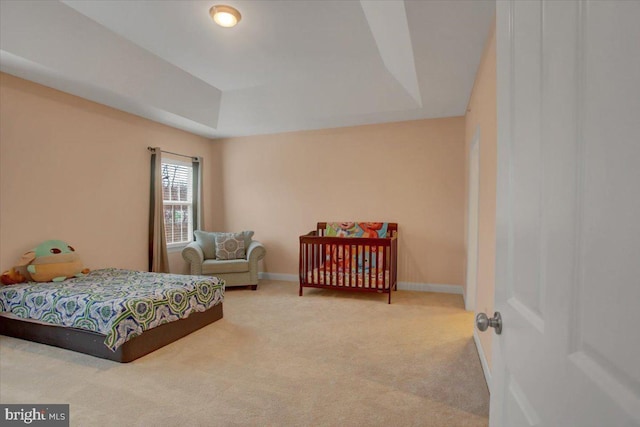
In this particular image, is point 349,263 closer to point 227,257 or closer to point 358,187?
point 358,187

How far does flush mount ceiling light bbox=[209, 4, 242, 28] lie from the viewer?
2502 millimetres

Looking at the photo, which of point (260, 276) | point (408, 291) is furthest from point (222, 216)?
point (408, 291)

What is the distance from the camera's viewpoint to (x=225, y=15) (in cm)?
255

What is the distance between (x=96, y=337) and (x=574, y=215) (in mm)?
3067

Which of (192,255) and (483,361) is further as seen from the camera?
(192,255)

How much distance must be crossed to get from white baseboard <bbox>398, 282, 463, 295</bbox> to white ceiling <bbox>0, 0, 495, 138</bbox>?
2.31 m

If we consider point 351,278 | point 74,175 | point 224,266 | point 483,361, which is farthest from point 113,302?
point 483,361

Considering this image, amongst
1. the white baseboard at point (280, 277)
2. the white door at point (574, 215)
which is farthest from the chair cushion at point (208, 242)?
the white door at point (574, 215)

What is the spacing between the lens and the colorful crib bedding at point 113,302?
2.42m

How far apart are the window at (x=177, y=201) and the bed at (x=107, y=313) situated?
1.76m

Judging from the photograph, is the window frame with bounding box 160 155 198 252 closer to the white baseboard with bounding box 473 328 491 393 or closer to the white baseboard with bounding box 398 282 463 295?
the white baseboard with bounding box 398 282 463 295

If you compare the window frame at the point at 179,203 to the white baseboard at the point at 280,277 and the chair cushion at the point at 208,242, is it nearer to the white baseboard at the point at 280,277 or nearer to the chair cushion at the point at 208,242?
the chair cushion at the point at 208,242

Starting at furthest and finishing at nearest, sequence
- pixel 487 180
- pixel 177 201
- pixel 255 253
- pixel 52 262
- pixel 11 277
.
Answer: pixel 177 201 → pixel 255 253 → pixel 52 262 → pixel 11 277 → pixel 487 180

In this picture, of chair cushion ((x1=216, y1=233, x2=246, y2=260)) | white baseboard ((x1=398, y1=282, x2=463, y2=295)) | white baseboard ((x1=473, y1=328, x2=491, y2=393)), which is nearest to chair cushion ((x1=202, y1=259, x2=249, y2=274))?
chair cushion ((x1=216, y1=233, x2=246, y2=260))
